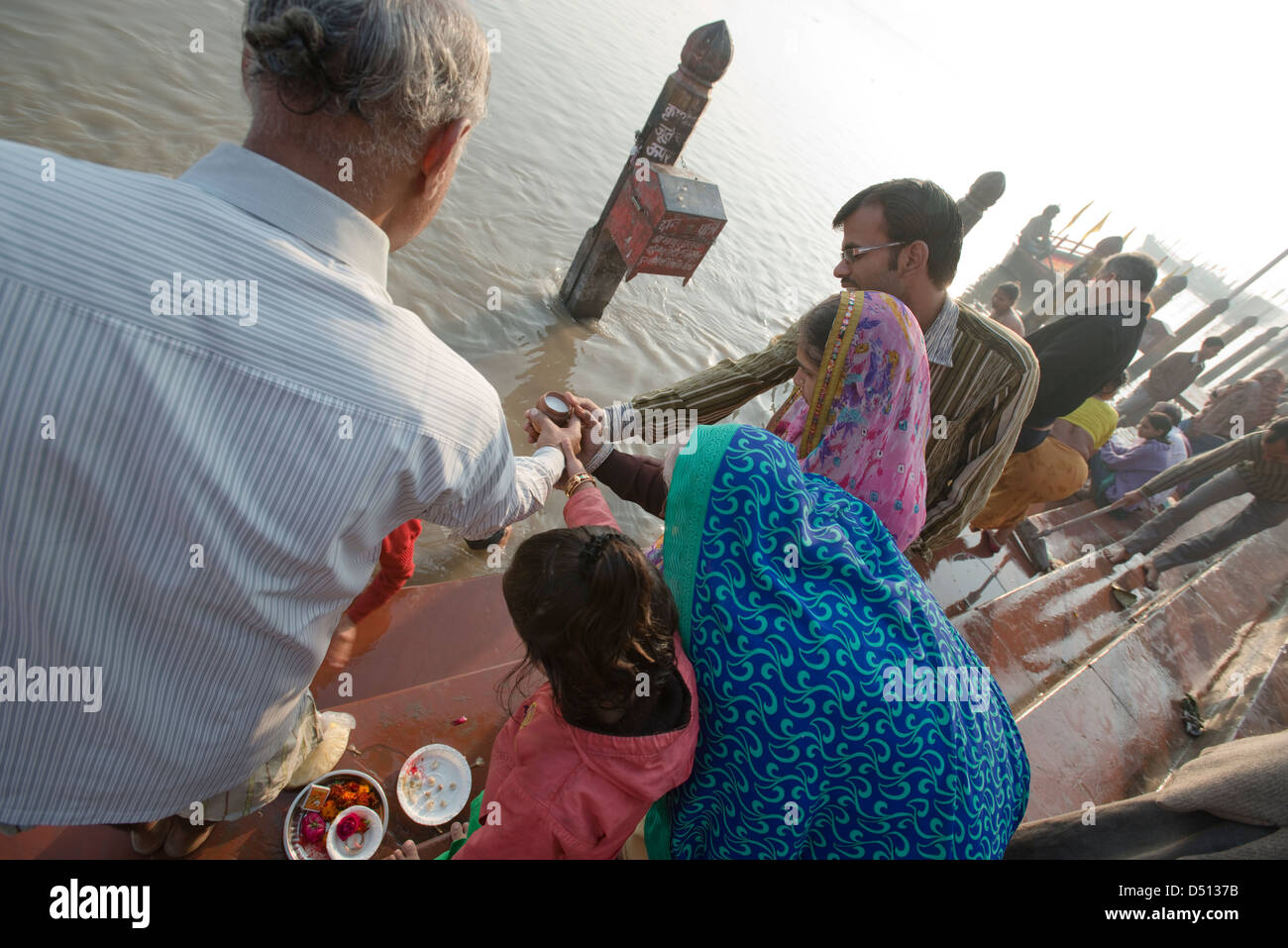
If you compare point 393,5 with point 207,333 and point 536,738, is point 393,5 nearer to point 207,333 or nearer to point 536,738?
point 207,333

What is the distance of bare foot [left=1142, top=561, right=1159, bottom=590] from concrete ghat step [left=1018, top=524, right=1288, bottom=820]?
29 cm

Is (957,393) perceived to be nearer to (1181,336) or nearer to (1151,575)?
(1151,575)

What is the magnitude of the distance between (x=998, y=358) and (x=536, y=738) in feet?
7.75

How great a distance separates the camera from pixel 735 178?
12625 millimetres

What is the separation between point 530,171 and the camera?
877cm

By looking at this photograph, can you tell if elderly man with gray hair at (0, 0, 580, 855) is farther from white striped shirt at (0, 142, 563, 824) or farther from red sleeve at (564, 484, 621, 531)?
red sleeve at (564, 484, 621, 531)

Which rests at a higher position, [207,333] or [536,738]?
[207,333]

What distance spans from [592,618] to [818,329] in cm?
123

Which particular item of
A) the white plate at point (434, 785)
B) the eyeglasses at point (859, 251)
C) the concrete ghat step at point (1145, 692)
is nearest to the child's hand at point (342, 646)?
the white plate at point (434, 785)

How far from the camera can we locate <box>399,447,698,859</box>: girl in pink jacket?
140 cm
